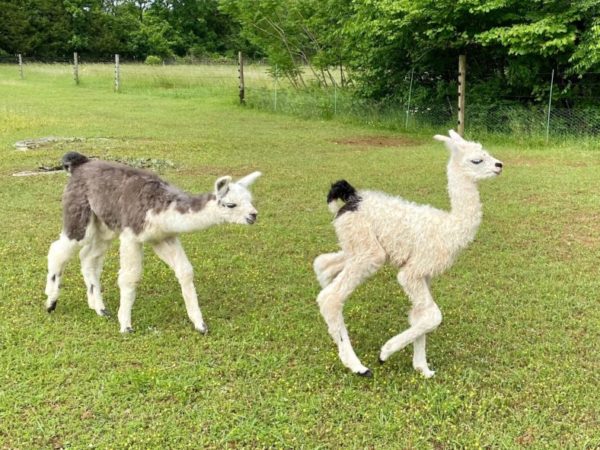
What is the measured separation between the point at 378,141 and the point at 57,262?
35.8 feet

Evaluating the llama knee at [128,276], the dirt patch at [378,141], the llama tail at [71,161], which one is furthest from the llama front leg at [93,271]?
the dirt patch at [378,141]

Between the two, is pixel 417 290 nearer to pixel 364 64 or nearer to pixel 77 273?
pixel 77 273

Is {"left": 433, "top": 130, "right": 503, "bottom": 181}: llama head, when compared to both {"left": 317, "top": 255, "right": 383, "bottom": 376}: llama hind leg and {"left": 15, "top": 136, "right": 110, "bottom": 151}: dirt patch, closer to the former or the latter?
{"left": 317, "top": 255, "right": 383, "bottom": 376}: llama hind leg

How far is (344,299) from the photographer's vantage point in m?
3.93

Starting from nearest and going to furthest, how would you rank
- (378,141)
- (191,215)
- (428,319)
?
1. (428,319)
2. (191,215)
3. (378,141)

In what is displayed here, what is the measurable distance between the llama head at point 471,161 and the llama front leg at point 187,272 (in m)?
2.15

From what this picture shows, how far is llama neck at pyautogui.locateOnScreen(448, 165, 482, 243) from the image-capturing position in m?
3.86

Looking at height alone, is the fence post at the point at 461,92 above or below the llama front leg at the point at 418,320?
above

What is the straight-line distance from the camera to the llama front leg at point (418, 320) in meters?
3.79

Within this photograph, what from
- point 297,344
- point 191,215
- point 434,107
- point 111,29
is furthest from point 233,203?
point 111,29

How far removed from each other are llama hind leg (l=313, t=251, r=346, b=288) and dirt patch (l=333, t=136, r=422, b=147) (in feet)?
32.8

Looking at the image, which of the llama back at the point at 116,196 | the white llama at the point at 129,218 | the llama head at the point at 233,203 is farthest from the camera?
the llama back at the point at 116,196

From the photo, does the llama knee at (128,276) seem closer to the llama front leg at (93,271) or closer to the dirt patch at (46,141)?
the llama front leg at (93,271)

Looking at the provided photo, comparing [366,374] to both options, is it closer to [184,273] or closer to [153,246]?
[184,273]
